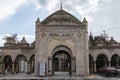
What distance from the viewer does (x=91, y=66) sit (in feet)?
164

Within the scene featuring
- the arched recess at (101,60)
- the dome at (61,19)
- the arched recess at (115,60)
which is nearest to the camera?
the dome at (61,19)

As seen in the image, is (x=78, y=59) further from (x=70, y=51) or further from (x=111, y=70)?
(x=111, y=70)

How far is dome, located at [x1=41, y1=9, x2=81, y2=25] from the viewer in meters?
41.0

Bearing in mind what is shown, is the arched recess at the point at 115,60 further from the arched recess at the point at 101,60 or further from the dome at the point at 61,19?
the dome at the point at 61,19

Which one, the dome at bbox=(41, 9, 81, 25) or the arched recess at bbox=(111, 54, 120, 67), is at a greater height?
the dome at bbox=(41, 9, 81, 25)

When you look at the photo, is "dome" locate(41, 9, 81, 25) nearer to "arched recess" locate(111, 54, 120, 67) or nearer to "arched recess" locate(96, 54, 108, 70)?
"arched recess" locate(96, 54, 108, 70)

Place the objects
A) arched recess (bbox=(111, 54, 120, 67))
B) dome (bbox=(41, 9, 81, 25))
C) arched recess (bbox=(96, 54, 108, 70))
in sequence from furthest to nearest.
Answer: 1. arched recess (bbox=(111, 54, 120, 67))
2. arched recess (bbox=(96, 54, 108, 70))
3. dome (bbox=(41, 9, 81, 25))

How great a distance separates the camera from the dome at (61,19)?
4100cm

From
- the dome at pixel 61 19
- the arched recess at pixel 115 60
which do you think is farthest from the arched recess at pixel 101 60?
the dome at pixel 61 19

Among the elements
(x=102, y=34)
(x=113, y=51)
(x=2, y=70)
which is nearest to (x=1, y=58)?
(x=2, y=70)

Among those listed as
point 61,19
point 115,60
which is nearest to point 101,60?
point 115,60

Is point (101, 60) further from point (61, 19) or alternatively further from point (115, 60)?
point (61, 19)

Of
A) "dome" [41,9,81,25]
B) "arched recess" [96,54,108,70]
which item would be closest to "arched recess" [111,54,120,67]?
"arched recess" [96,54,108,70]

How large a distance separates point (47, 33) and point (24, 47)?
30.1 feet
